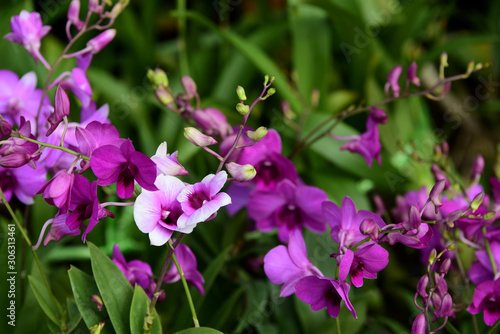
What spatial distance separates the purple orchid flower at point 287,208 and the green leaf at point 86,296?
0.86 feet

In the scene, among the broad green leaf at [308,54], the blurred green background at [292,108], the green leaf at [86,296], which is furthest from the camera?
the broad green leaf at [308,54]

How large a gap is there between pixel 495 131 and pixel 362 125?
2.17 feet

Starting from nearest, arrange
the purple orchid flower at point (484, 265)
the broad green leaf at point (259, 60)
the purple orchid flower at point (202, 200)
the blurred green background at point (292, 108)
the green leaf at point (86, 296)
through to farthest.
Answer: the purple orchid flower at point (202, 200)
the green leaf at point (86, 296)
the purple orchid flower at point (484, 265)
the blurred green background at point (292, 108)
the broad green leaf at point (259, 60)

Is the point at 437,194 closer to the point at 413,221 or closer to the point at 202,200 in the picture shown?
the point at 413,221

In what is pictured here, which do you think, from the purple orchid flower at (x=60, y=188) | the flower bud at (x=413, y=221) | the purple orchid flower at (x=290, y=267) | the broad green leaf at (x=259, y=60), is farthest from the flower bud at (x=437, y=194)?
the broad green leaf at (x=259, y=60)

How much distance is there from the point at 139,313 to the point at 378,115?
0.42 meters

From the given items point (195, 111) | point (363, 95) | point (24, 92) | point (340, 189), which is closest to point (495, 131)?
point (363, 95)

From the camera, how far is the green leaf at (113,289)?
A: 0.59 meters

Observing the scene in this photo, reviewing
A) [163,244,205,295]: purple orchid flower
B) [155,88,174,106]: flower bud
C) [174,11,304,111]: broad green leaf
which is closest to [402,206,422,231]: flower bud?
[163,244,205,295]: purple orchid flower

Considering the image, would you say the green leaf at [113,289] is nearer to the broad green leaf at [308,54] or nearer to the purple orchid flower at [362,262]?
the purple orchid flower at [362,262]

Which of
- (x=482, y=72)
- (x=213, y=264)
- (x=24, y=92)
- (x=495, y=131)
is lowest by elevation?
(x=495, y=131)

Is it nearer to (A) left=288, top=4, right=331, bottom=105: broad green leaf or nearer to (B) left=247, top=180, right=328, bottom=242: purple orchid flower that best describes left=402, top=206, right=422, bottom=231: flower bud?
(B) left=247, top=180, right=328, bottom=242: purple orchid flower

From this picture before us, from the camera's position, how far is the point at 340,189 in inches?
44.9

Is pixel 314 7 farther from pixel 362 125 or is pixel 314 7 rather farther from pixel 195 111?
pixel 195 111
